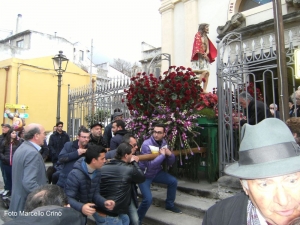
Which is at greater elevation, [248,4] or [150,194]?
[248,4]

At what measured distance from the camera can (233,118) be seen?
5352 millimetres

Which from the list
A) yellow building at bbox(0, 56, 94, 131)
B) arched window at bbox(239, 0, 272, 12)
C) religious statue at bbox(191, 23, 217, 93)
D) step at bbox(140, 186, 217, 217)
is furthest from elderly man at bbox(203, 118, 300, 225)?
yellow building at bbox(0, 56, 94, 131)

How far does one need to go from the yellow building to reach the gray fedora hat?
64.4 ft

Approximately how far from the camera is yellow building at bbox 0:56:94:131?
19156 mm

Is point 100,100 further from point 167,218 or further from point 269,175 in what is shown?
point 269,175

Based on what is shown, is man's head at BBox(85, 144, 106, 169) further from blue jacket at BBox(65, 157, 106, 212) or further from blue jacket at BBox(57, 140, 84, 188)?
blue jacket at BBox(57, 140, 84, 188)

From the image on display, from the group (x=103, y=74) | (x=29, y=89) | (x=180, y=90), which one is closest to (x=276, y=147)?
(x=180, y=90)

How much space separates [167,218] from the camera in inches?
171

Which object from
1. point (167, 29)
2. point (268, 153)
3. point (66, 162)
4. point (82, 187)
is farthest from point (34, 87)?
point (268, 153)

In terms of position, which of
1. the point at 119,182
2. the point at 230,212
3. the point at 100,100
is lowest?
the point at 119,182

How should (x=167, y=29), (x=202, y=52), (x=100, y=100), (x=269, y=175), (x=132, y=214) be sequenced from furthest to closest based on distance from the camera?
(x=167, y=29), (x=100, y=100), (x=202, y=52), (x=132, y=214), (x=269, y=175)

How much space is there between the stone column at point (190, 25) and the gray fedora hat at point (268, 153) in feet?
32.8

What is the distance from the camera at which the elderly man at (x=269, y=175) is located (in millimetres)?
1441

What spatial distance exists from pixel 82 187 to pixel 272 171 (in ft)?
8.00
